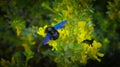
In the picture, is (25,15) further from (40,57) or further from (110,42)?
(110,42)

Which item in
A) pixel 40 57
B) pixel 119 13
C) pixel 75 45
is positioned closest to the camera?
pixel 75 45

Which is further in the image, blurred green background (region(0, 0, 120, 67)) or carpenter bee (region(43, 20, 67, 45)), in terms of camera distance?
blurred green background (region(0, 0, 120, 67))

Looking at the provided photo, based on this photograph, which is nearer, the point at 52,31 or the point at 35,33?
the point at 52,31

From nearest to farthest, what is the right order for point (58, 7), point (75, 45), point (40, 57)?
point (75, 45) → point (58, 7) → point (40, 57)

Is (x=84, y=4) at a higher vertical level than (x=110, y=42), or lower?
higher

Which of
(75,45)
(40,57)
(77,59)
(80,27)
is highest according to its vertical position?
(80,27)

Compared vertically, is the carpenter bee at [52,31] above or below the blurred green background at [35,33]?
above

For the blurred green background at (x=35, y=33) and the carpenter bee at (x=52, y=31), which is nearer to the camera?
the carpenter bee at (x=52, y=31)

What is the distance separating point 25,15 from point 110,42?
872 mm

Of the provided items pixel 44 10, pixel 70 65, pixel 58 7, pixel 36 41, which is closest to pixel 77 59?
pixel 70 65

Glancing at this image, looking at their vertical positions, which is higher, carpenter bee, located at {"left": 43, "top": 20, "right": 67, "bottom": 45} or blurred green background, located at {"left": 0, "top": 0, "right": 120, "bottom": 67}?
carpenter bee, located at {"left": 43, "top": 20, "right": 67, "bottom": 45}

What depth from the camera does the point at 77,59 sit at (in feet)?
6.37

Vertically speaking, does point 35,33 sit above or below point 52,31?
below

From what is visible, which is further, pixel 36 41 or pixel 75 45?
pixel 36 41
